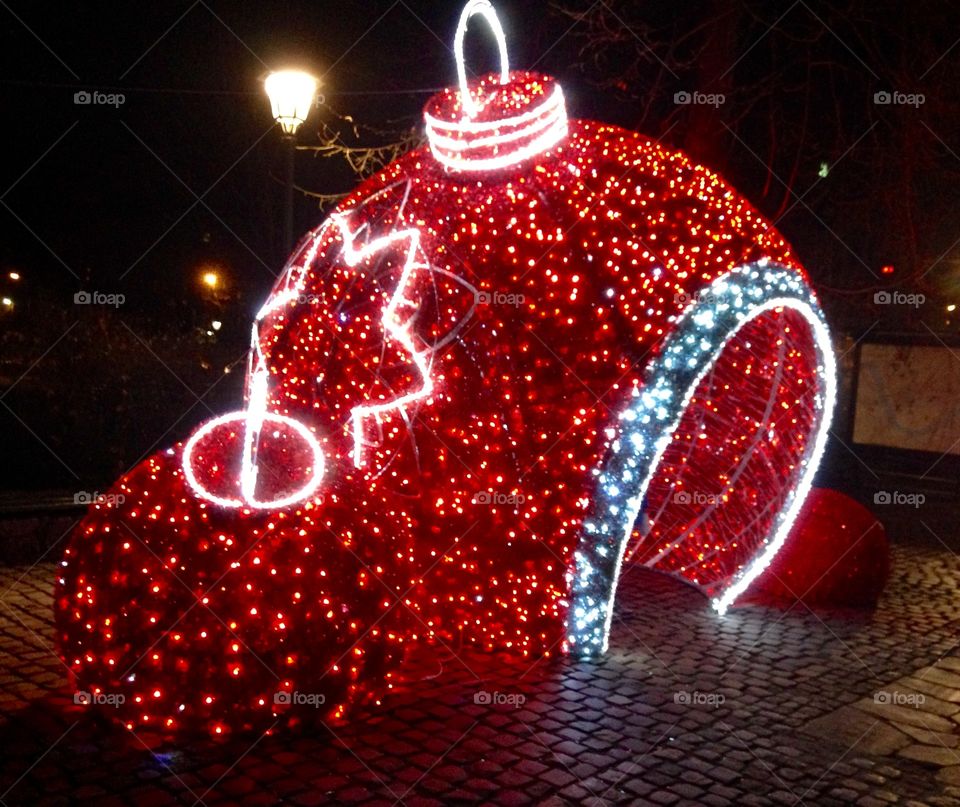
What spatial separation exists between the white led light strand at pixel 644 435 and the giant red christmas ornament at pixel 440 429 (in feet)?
0.05

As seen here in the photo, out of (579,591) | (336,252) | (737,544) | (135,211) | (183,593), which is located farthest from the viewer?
(135,211)

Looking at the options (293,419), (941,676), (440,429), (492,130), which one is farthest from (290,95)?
(941,676)

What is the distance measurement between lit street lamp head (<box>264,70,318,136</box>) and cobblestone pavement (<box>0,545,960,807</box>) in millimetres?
4694

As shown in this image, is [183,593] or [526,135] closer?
[183,593]

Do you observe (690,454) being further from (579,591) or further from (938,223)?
(938,223)

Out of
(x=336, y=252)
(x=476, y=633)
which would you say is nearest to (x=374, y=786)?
(x=476, y=633)

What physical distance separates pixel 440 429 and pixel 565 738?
1.89m

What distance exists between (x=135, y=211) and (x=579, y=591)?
1392 centimetres

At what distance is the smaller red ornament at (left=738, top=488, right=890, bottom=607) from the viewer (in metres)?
7.86

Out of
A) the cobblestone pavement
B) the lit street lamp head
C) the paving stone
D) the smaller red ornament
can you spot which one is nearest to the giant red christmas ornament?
the cobblestone pavement

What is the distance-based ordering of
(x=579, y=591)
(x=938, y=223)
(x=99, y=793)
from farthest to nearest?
1. (x=938, y=223)
2. (x=579, y=591)
3. (x=99, y=793)

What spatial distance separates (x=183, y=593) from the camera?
469cm

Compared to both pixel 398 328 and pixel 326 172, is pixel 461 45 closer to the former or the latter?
pixel 398 328

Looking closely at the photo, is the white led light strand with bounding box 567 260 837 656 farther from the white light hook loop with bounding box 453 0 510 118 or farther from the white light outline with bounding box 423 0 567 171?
the white light hook loop with bounding box 453 0 510 118
